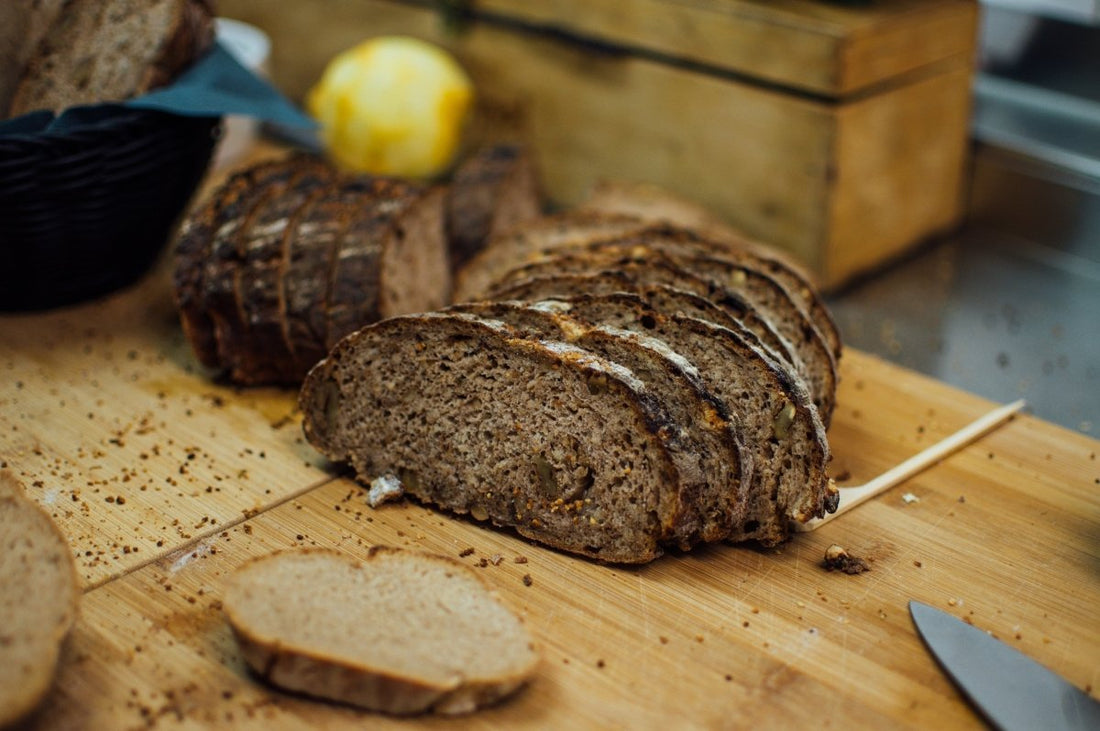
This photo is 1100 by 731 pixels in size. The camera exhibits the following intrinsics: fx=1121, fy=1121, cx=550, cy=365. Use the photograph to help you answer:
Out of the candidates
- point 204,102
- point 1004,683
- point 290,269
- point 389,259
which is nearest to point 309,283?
point 290,269

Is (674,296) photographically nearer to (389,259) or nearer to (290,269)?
(389,259)

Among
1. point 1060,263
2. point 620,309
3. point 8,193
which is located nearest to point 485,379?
point 620,309

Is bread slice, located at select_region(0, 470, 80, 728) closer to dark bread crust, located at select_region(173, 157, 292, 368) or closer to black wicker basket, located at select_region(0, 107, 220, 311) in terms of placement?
dark bread crust, located at select_region(173, 157, 292, 368)

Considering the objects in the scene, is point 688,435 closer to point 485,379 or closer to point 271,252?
point 485,379

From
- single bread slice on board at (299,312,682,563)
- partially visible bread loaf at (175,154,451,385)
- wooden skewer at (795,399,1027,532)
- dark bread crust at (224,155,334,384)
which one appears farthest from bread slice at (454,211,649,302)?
wooden skewer at (795,399,1027,532)

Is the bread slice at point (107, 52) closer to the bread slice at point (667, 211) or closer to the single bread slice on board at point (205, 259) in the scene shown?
the single bread slice on board at point (205, 259)
